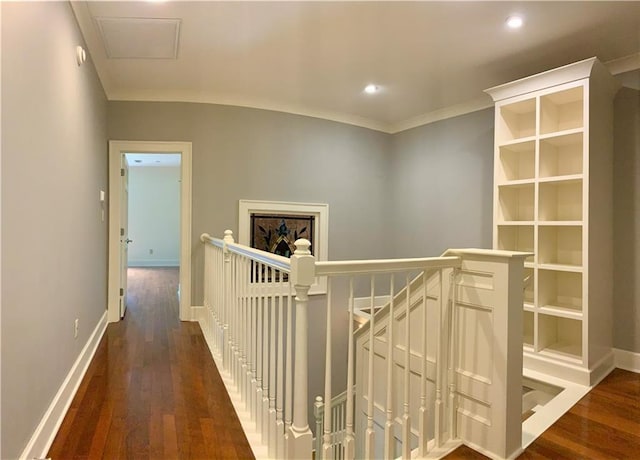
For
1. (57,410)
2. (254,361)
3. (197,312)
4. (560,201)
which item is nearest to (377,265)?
(254,361)

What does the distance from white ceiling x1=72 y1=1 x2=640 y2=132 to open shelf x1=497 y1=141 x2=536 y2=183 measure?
668mm

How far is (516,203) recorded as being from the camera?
11.1 feet

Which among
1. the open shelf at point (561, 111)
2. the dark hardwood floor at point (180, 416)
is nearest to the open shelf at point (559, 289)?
the dark hardwood floor at point (180, 416)

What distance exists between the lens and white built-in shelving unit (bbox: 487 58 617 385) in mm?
2656

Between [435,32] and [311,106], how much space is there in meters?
→ 1.92

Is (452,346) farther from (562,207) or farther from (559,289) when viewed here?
(562,207)

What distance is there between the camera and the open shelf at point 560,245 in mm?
2996

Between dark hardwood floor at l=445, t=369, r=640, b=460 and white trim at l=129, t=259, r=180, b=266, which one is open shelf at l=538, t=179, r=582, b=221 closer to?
dark hardwood floor at l=445, t=369, r=640, b=460

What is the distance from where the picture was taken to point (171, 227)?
922 centimetres

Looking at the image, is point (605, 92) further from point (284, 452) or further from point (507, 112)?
point (284, 452)

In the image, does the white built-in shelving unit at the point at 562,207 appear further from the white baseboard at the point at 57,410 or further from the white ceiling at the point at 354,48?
the white baseboard at the point at 57,410

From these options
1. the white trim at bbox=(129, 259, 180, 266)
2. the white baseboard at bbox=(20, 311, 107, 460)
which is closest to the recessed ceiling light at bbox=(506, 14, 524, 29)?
the white baseboard at bbox=(20, 311, 107, 460)

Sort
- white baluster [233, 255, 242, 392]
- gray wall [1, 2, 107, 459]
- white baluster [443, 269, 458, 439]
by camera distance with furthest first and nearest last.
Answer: white baluster [233, 255, 242, 392] → white baluster [443, 269, 458, 439] → gray wall [1, 2, 107, 459]

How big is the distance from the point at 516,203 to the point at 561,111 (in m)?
0.84
